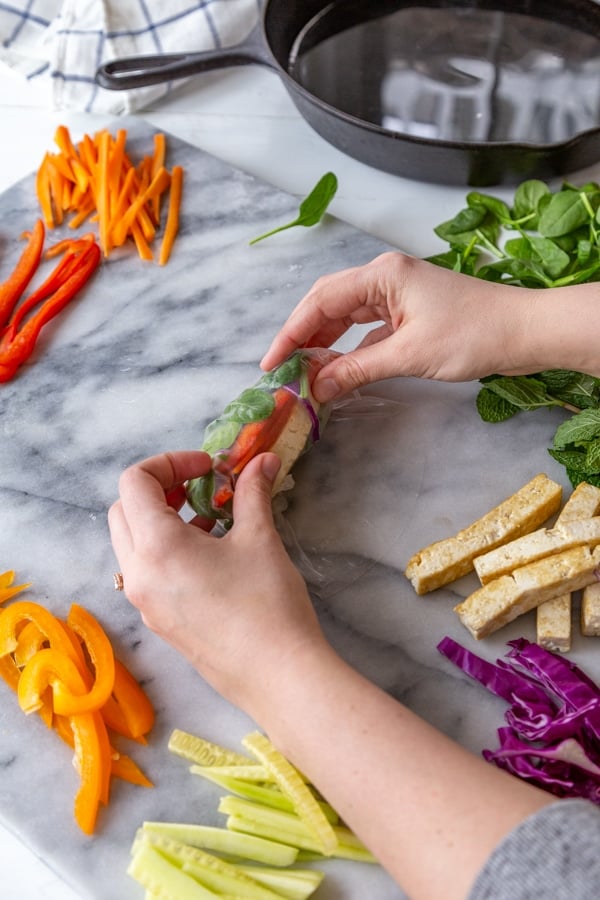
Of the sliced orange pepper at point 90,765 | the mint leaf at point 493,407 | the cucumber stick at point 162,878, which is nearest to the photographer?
the cucumber stick at point 162,878

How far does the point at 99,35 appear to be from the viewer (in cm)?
266

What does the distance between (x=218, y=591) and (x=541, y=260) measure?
1155 millimetres

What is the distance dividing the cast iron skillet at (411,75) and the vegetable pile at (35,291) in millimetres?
412

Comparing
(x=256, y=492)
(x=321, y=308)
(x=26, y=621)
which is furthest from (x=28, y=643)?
(x=321, y=308)

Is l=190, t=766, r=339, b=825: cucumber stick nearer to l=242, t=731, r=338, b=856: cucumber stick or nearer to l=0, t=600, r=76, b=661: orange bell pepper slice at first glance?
l=242, t=731, r=338, b=856: cucumber stick

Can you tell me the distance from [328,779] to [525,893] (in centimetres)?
34

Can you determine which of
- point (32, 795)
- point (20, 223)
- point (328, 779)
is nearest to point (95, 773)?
point (32, 795)

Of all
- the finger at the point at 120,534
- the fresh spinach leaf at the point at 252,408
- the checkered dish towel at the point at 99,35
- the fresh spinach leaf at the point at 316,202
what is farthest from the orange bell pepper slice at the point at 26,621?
the checkered dish towel at the point at 99,35

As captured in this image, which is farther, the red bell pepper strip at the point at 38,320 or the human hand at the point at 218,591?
the red bell pepper strip at the point at 38,320

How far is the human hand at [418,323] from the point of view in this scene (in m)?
1.86

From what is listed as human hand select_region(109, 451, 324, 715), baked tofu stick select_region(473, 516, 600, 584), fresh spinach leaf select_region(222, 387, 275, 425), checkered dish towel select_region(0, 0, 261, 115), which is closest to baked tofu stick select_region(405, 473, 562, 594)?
baked tofu stick select_region(473, 516, 600, 584)

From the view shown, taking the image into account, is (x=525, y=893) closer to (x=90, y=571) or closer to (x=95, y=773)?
(x=95, y=773)

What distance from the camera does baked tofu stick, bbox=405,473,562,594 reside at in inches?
70.1

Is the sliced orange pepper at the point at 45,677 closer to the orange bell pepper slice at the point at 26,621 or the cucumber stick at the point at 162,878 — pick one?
the orange bell pepper slice at the point at 26,621
